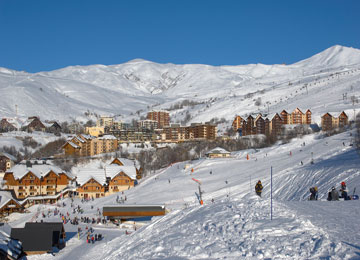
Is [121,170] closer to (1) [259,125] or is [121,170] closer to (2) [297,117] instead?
(1) [259,125]

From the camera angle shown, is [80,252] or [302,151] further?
[302,151]

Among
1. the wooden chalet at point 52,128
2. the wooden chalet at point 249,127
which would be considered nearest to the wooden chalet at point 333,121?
the wooden chalet at point 249,127

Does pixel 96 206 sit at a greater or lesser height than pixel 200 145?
lesser

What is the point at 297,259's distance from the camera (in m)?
8.68

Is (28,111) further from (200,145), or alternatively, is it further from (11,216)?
(11,216)

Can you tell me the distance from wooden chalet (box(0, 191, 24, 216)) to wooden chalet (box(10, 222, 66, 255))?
17441 mm

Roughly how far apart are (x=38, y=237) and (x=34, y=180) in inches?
1316

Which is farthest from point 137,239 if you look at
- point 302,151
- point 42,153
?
point 42,153

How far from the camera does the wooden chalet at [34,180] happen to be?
171 ft

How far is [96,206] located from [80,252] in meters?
17.2

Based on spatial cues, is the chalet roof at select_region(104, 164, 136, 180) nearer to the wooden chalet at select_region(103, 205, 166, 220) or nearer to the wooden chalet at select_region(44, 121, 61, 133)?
the wooden chalet at select_region(103, 205, 166, 220)

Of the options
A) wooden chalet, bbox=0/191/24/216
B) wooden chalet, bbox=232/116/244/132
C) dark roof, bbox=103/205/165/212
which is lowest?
wooden chalet, bbox=0/191/24/216

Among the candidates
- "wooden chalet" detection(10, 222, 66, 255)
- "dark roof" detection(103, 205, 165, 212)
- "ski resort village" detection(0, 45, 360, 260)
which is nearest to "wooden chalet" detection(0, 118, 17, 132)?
"ski resort village" detection(0, 45, 360, 260)

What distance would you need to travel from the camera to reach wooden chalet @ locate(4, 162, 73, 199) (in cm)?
5209
